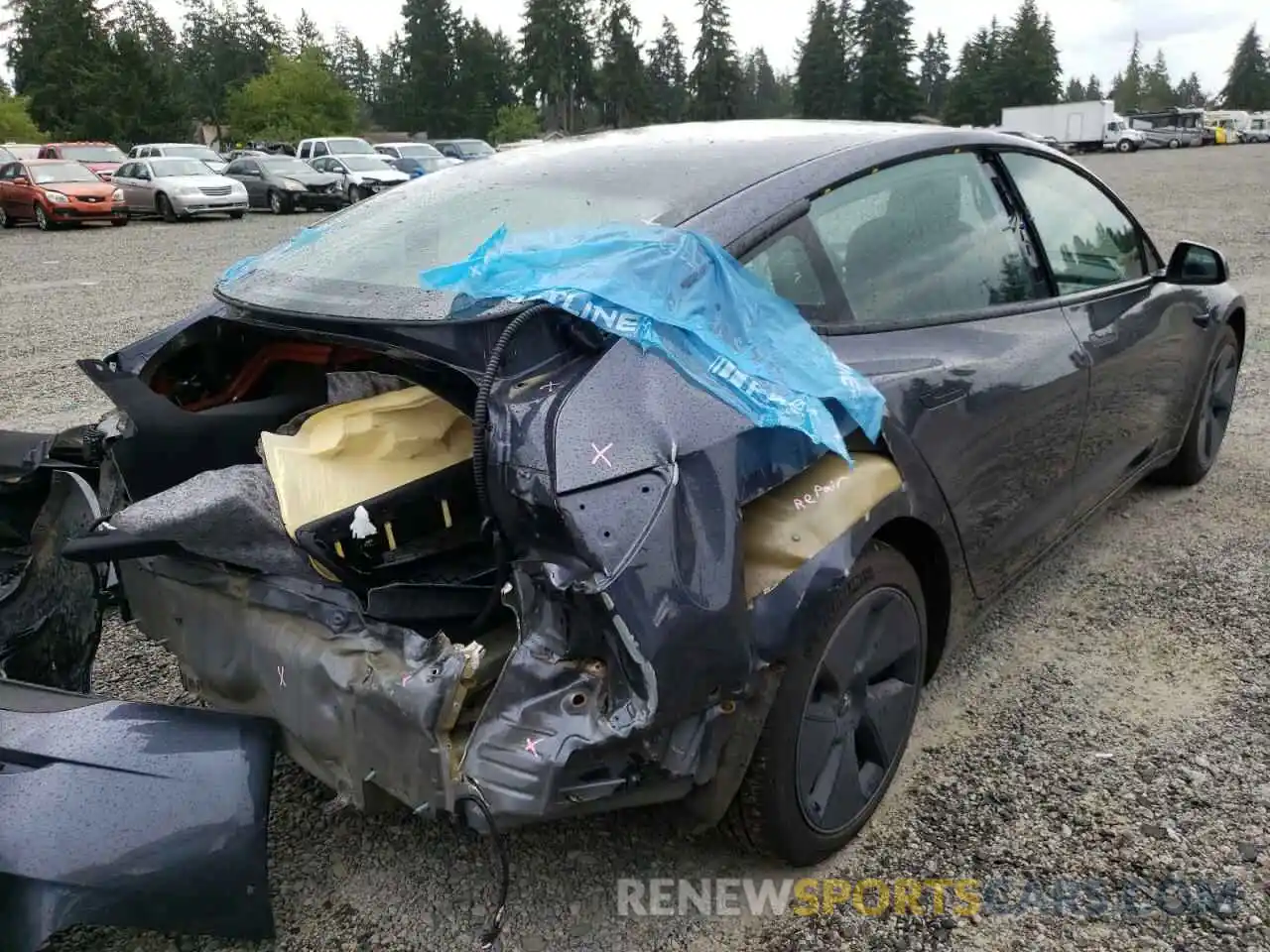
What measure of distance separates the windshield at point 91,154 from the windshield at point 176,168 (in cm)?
675

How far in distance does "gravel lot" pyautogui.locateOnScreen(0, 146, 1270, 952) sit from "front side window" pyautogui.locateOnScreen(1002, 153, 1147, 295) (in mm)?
1112

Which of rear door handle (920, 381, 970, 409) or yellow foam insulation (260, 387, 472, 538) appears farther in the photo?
rear door handle (920, 381, 970, 409)

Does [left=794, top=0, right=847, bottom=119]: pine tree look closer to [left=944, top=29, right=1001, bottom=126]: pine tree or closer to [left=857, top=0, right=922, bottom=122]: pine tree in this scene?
[left=857, top=0, right=922, bottom=122]: pine tree

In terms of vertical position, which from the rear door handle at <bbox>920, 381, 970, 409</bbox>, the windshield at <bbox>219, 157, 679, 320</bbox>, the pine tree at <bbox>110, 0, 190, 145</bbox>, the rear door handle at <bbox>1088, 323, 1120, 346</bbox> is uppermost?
the pine tree at <bbox>110, 0, 190, 145</bbox>

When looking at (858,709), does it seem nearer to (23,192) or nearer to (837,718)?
(837,718)

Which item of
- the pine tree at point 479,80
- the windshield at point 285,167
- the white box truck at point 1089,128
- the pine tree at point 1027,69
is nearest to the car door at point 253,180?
the windshield at point 285,167

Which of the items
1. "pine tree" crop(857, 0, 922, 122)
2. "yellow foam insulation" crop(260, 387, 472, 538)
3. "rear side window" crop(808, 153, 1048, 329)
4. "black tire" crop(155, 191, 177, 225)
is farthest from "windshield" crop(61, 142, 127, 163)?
"pine tree" crop(857, 0, 922, 122)

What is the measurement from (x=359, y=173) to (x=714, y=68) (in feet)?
208

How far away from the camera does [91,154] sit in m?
27.4

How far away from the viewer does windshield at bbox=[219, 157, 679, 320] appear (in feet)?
A: 7.59

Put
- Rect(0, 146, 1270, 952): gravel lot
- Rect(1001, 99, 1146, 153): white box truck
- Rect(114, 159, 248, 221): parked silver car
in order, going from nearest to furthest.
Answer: Rect(0, 146, 1270, 952): gravel lot
Rect(114, 159, 248, 221): parked silver car
Rect(1001, 99, 1146, 153): white box truck

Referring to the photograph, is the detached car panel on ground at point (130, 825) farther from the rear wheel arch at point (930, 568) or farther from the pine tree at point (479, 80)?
the pine tree at point (479, 80)

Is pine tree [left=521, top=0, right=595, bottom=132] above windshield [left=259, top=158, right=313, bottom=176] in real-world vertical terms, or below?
above

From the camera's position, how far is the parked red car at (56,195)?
770 inches
